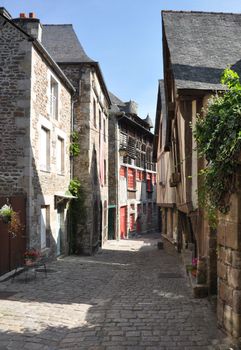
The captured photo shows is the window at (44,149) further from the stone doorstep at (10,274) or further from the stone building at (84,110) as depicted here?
the stone building at (84,110)

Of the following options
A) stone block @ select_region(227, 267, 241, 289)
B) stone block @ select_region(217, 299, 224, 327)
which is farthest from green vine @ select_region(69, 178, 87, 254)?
stone block @ select_region(227, 267, 241, 289)

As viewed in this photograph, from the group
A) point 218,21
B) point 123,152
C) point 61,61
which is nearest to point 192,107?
point 218,21

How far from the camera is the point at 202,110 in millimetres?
5836

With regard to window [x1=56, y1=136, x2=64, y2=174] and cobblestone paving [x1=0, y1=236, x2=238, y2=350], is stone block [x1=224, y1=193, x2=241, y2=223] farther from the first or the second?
window [x1=56, y1=136, x2=64, y2=174]

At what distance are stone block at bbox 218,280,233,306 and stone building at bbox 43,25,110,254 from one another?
388 inches

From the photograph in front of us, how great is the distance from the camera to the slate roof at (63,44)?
1499 centimetres

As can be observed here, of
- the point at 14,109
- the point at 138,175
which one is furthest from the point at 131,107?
the point at 14,109

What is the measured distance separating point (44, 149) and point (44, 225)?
213cm

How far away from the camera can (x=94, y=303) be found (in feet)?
22.2

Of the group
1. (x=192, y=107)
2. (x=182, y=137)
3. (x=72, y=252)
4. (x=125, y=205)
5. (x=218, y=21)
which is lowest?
(x=72, y=252)

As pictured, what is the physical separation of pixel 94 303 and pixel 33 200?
4.00 m

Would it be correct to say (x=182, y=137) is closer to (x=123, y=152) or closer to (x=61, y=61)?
(x=61, y=61)

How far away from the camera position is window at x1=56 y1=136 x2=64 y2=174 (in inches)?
510

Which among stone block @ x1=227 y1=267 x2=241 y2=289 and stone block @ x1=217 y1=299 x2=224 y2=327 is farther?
stone block @ x1=217 y1=299 x2=224 y2=327
